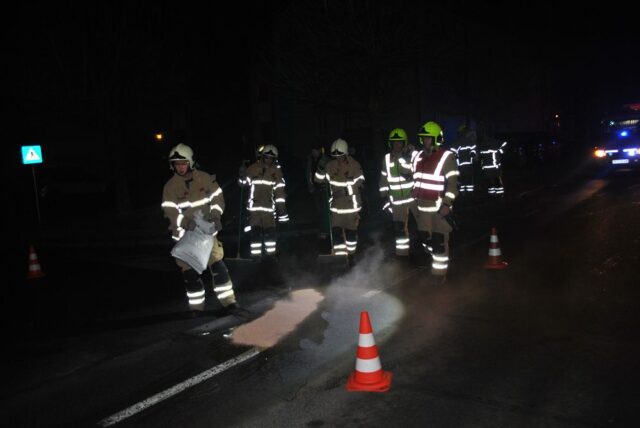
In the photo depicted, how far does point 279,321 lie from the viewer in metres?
6.61

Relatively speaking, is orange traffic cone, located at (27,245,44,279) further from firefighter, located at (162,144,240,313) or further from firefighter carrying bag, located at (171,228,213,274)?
firefighter carrying bag, located at (171,228,213,274)

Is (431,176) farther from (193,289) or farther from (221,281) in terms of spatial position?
(193,289)

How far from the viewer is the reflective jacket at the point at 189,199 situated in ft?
22.3

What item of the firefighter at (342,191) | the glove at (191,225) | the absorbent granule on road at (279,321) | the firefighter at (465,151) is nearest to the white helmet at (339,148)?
the firefighter at (342,191)

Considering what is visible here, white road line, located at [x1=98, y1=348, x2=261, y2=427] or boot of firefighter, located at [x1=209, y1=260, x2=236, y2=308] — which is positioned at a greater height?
boot of firefighter, located at [x1=209, y1=260, x2=236, y2=308]

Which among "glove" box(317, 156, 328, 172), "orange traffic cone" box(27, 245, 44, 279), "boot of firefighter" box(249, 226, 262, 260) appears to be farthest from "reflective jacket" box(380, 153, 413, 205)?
"orange traffic cone" box(27, 245, 44, 279)

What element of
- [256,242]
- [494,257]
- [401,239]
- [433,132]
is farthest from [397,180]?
[256,242]

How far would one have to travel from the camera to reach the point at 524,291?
24.3 ft

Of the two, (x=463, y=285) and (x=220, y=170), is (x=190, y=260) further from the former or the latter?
(x=220, y=170)

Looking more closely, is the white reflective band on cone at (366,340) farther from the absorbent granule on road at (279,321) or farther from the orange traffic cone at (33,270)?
the orange traffic cone at (33,270)

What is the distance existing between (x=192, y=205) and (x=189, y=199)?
0.07 meters

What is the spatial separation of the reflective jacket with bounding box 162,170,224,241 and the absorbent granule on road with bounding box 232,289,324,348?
4.04 ft

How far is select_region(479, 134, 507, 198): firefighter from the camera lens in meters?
16.3

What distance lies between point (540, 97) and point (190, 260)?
44487mm
